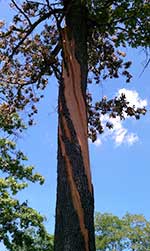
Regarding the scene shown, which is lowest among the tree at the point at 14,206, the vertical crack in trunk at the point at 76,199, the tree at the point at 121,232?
the vertical crack in trunk at the point at 76,199

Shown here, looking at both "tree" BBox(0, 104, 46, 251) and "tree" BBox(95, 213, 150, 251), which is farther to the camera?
"tree" BBox(95, 213, 150, 251)

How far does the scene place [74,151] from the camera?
4.11 metres

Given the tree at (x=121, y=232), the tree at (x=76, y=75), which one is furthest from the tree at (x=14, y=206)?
the tree at (x=121, y=232)

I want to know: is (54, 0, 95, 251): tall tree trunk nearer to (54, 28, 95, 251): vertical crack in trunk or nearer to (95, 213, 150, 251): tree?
(54, 28, 95, 251): vertical crack in trunk

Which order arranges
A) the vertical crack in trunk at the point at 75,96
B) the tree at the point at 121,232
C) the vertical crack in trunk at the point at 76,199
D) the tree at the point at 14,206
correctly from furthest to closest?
the tree at the point at 121,232
the tree at the point at 14,206
the vertical crack in trunk at the point at 75,96
the vertical crack in trunk at the point at 76,199

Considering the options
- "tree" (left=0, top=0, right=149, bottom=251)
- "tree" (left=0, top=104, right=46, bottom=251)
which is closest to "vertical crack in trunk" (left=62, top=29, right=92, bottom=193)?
"tree" (left=0, top=0, right=149, bottom=251)

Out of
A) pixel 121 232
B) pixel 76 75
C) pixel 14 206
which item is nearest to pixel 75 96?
pixel 76 75

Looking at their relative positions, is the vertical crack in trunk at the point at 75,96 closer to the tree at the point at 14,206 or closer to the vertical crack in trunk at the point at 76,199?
the vertical crack in trunk at the point at 76,199

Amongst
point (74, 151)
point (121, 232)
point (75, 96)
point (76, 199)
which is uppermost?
point (121, 232)

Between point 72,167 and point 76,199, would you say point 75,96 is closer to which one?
point 72,167

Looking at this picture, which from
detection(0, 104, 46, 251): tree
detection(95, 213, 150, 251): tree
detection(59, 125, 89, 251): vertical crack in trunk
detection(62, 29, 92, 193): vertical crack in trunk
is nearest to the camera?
detection(59, 125, 89, 251): vertical crack in trunk

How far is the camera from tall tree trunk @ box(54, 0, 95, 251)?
3.60 metres

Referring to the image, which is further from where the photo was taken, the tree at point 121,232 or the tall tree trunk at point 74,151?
the tree at point 121,232

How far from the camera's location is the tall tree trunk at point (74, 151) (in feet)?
11.8
